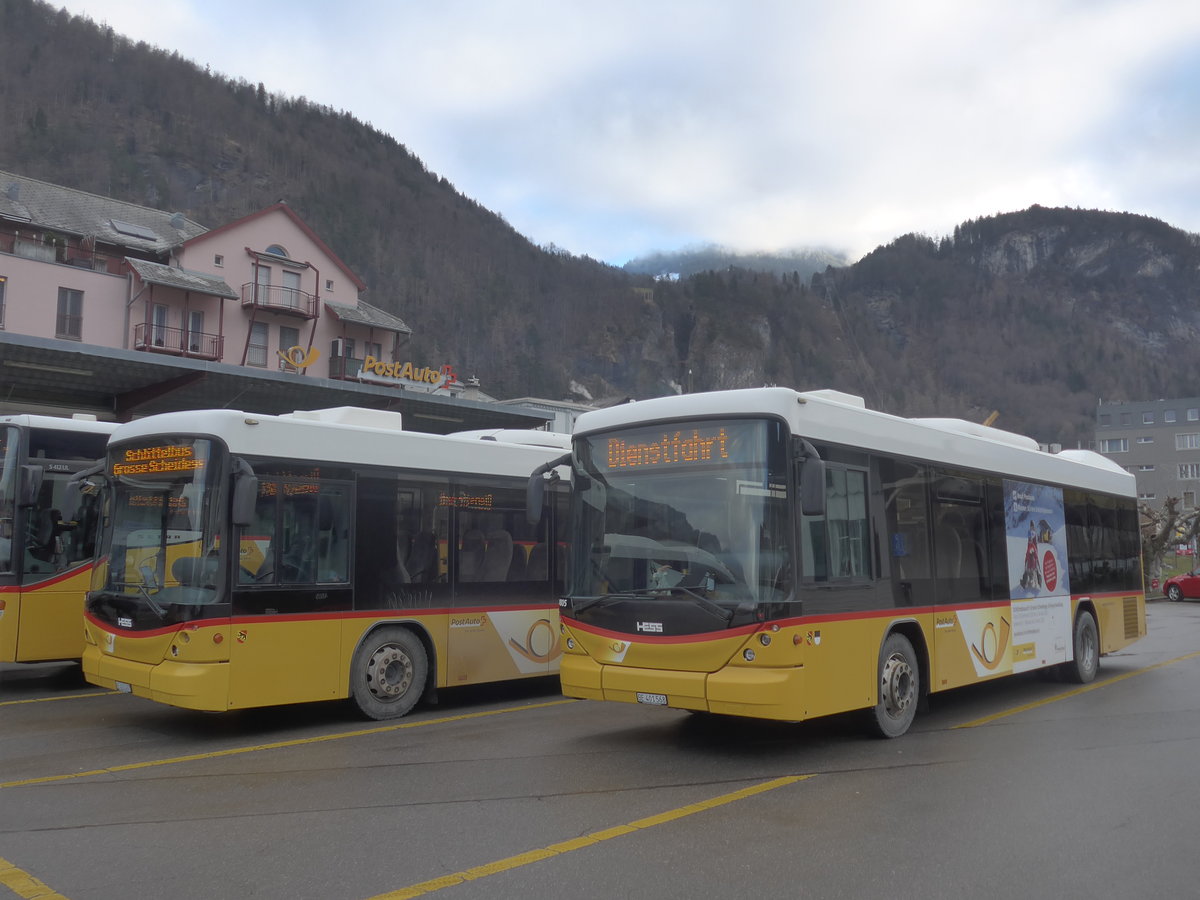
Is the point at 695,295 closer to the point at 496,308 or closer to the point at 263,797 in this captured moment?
the point at 496,308

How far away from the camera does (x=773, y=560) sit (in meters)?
7.48

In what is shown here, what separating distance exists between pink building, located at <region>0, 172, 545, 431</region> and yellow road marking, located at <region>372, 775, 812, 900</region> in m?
19.9

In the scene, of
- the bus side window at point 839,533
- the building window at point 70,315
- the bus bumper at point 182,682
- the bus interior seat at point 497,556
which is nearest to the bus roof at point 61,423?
the bus bumper at point 182,682

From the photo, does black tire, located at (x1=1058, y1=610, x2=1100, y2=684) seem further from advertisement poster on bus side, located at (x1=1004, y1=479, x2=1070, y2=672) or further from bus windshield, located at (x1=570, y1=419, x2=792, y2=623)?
bus windshield, located at (x1=570, y1=419, x2=792, y2=623)

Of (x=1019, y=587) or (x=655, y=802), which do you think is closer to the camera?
(x=655, y=802)

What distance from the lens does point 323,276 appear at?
54969 millimetres

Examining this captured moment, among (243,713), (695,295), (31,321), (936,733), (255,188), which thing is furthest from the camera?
(695,295)

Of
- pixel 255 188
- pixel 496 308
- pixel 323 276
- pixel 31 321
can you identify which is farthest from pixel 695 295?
pixel 31 321

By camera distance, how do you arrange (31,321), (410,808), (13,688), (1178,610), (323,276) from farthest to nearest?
(323,276)
(31,321)
(1178,610)
(13,688)
(410,808)

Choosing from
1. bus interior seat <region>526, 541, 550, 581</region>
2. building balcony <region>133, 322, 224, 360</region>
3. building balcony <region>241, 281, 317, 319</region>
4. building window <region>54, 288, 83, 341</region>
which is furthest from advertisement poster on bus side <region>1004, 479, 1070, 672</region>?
building balcony <region>241, 281, 317, 319</region>

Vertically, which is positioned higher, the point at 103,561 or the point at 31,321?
the point at 31,321

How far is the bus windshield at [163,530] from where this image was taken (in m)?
8.62

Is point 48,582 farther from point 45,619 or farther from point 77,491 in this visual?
point 77,491

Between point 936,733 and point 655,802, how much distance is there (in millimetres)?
3736
